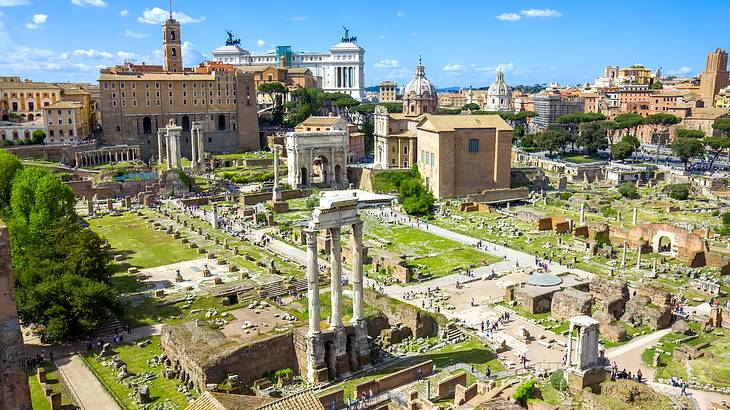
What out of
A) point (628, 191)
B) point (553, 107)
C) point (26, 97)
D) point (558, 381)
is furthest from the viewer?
point (553, 107)

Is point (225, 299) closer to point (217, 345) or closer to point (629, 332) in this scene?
point (217, 345)

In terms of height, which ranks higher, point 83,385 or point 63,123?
point 63,123

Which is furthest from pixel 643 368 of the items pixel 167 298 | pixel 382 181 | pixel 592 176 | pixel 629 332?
pixel 592 176

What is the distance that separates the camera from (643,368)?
25.8 m

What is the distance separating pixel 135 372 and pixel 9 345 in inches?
287

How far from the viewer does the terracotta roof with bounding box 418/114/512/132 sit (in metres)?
63.1

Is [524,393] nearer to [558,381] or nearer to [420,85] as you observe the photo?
[558,381]

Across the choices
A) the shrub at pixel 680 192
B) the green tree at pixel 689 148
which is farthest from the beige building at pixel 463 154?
the green tree at pixel 689 148

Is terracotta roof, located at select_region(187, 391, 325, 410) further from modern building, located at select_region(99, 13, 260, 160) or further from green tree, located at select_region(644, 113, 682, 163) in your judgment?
green tree, located at select_region(644, 113, 682, 163)

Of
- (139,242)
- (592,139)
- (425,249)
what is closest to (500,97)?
(592,139)

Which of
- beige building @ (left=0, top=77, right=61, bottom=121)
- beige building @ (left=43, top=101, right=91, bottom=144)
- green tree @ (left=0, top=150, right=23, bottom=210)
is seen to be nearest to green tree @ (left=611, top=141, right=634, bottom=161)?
green tree @ (left=0, top=150, right=23, bottom=210)

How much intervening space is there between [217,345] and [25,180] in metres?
22.1

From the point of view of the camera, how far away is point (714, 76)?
411 ft

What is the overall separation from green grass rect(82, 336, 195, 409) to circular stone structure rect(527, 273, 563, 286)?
67.0 ft
